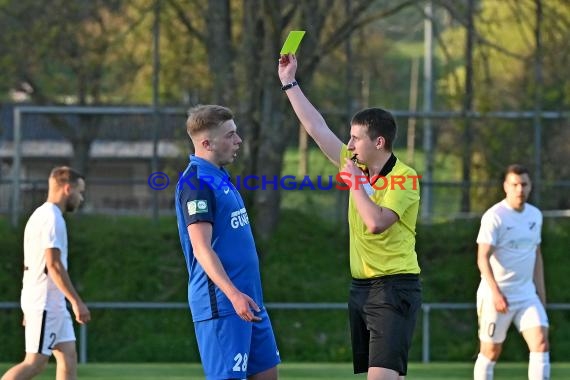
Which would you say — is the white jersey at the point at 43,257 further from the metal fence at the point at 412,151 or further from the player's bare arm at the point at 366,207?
the metal fence at the point at 412,151

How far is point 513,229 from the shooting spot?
988cm

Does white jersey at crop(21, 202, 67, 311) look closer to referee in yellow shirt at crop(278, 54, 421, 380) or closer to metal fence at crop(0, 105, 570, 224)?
referee in yellow shirt at crop(278, 54, 421, 380)

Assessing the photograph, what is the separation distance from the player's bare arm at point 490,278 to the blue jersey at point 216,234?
140 inches

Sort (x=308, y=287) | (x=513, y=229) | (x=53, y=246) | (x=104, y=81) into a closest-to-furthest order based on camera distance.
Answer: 1. (x=53, y=246)
2. (x=513, y=229)
3. (x=308, y=287)
4. (x=104, y=81)

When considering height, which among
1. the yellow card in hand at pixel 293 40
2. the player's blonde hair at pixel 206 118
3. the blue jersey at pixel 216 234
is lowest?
the blue jersey at pixel 216 234

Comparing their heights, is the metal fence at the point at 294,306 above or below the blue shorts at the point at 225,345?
below

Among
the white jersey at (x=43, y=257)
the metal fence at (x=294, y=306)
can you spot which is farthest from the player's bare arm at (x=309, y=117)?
the metal fence at (x=294, y=306)

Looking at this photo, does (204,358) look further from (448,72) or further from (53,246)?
(448,72)

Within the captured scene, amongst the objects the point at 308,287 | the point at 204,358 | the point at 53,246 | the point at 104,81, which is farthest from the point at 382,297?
the point at 104,81

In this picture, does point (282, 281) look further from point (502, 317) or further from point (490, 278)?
point (490, 278)

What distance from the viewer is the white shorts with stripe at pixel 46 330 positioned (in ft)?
28.7

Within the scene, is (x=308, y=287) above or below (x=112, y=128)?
below

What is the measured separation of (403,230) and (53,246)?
313 cm

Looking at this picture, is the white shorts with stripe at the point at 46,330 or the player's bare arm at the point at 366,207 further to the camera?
the white shorts with stripe at the point at 46,330
